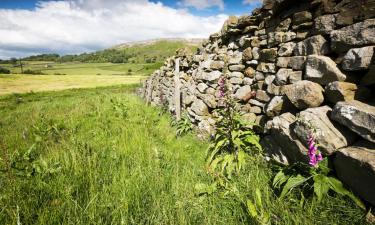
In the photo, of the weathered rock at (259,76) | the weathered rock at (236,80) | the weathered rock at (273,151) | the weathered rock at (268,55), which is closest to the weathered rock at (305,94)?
the weathered rock at (273,151)

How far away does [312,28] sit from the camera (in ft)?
14.7

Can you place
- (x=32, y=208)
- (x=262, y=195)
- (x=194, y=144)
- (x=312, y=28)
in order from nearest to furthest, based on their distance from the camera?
(x=32, y=208)
(x=262, y=195)
(x=312, y=28)
(x=194, y=144)

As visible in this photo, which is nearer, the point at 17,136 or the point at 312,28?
the point at 312,28

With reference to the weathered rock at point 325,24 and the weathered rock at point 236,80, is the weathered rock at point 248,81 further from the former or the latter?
the weathered rock at point 325,24

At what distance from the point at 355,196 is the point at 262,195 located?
1098 millimetres

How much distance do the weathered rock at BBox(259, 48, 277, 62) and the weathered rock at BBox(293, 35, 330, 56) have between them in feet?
2.08

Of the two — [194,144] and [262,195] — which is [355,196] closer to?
[262,195]

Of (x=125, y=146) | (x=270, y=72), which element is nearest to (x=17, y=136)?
(x=125, y=146)

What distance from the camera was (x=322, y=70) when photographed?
393cm

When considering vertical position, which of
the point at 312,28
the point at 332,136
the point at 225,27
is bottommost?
the point at 332,136

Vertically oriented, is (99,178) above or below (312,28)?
below

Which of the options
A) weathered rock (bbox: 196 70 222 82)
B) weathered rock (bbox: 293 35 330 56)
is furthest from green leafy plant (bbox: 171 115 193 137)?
weathered rock (bbox: 293 35 330 56)

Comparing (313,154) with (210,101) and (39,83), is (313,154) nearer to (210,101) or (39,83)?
(210,101)

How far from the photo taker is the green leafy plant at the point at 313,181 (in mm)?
2922
